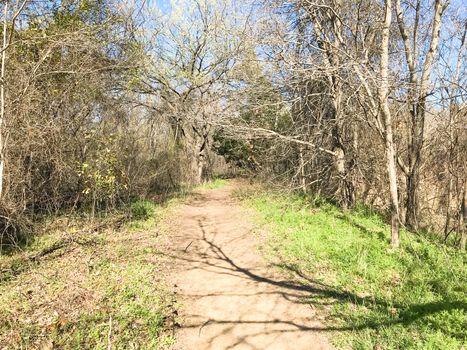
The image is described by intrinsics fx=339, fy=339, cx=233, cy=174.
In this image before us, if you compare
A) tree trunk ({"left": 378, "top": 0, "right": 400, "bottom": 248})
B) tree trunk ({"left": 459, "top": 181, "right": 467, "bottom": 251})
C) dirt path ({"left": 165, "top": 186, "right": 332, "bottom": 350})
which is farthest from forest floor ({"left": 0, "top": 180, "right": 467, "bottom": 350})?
tree trunk ({"left": 459, "top": 181, "right": 467, "bottom": 251})

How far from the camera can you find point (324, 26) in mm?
9109

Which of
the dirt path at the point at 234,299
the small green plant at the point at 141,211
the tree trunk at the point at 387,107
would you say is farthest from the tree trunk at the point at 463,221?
the small green plant at the point at 141,211

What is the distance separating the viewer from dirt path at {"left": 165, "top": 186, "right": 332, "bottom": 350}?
409 cm

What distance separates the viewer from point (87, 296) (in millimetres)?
4938

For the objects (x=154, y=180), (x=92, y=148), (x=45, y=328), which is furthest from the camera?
(x=154, y=180)

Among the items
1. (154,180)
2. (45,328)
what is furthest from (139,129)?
(45,328)

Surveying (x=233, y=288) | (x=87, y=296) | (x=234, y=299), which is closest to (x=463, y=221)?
(x=233, y=288)

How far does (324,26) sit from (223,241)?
6276 mm

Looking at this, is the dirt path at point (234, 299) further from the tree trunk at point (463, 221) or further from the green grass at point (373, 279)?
the tree trunk at point (463, 221)

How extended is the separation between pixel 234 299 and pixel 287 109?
23.0 feet

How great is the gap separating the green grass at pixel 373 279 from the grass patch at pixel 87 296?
225 centimetres

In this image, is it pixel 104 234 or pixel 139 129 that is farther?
pixel 139 129

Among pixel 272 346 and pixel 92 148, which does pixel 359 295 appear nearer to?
pixel 272 346

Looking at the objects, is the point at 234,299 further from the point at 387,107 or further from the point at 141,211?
the point at 141,211
